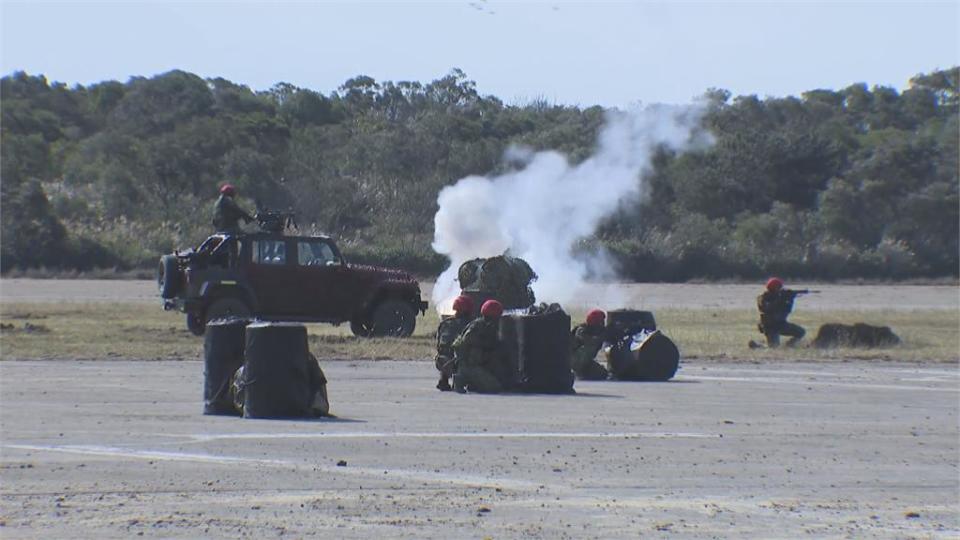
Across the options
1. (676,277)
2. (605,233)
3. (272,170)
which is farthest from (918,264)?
(272,170)

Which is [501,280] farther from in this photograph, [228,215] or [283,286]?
[228,215]

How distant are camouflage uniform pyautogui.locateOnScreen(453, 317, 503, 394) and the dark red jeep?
29.4 feet

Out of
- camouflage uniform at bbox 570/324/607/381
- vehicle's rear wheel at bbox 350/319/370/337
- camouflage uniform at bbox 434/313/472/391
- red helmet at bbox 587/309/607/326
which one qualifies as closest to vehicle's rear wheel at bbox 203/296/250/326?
vehicle's rear wheel at bbox 350/319/370/337

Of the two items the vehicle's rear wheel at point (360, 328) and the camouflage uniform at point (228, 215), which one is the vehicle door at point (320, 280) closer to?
the vehicle's rear wheel at point (360, 328)

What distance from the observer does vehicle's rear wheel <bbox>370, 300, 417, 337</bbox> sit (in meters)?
28.8

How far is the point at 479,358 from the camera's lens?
1923 centimetres

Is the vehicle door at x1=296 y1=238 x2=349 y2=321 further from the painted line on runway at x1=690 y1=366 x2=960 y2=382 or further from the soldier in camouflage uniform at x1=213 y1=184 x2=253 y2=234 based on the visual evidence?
the painted line on runway at x1=690 y1=366 x2=960 y2=382

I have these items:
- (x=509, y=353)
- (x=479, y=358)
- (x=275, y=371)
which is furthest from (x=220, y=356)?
(x=509, y=353)

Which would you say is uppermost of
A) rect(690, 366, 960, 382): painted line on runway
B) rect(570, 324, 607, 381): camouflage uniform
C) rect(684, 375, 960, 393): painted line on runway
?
rect(570, 324, 607, 381): camouflage uniform

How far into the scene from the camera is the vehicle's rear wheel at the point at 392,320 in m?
28.8

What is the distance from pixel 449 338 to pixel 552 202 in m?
14.9

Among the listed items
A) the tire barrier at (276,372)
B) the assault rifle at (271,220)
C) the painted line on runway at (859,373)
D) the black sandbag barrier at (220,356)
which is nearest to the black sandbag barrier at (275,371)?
the tire barrier at (276,372)

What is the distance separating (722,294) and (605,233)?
20.8 feet

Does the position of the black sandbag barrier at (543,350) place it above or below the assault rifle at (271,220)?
below
